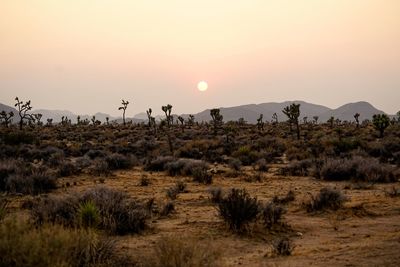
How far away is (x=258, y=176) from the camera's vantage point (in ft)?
59.2

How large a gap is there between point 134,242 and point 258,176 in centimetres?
1015

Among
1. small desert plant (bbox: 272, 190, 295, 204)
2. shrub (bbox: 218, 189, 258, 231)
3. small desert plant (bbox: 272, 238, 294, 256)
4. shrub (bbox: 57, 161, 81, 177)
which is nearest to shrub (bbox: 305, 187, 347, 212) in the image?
small desert plant (bbox: 272, 190, 295, 204)

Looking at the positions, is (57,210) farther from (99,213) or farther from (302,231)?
(302,231)

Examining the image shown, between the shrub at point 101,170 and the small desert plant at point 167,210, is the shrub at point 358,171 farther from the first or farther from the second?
the shrub at point 101,170

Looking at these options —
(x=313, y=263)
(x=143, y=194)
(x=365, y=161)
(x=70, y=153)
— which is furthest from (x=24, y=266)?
(x=70, y=153)

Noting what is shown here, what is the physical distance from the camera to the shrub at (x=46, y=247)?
5020mm

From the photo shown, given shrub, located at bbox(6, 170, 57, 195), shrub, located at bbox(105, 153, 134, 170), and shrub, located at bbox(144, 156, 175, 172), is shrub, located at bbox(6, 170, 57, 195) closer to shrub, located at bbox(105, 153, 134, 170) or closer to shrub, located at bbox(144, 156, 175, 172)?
shrub, located at bbox(105, 153, 134, 170)

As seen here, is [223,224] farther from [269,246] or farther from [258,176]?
[258,176]

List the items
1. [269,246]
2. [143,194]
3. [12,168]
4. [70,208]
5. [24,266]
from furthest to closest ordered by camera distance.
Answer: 1. [12,168]
2. [143,194]
3. [70,208]
4. [269,246]
5. [24,266]

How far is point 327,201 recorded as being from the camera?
39.0ft

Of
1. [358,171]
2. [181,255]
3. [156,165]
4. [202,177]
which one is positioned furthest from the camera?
[156,165]

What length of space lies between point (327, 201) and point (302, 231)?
260 centimetres

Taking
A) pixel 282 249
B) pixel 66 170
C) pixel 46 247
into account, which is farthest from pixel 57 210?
pixel 66 170

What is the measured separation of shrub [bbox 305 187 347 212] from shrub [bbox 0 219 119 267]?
683 centimetres
